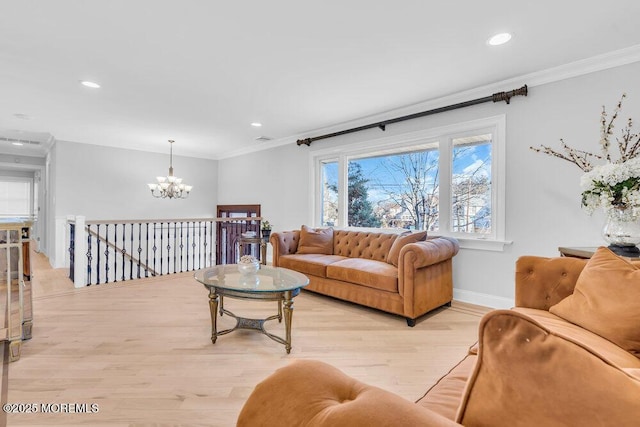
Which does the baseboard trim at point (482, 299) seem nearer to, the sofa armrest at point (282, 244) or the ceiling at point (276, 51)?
the sofa armrest at point (282, 244)

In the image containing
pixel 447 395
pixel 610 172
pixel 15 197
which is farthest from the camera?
pixel 15 197

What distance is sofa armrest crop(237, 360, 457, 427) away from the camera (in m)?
0.53

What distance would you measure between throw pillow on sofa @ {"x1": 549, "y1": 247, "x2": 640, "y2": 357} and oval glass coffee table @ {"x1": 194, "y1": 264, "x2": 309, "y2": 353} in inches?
66.6

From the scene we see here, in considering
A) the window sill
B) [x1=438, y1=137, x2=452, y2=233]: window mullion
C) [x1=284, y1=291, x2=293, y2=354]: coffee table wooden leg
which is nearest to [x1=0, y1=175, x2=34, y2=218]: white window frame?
[x1=284, y1=291, x2=293, y2=354]: coffee table wooden leg

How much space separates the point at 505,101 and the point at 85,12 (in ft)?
12.2

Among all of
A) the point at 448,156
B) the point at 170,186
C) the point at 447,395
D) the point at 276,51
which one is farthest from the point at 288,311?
the point at 170,186

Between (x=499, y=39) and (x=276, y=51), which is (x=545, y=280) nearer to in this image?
(x=499, y=39)

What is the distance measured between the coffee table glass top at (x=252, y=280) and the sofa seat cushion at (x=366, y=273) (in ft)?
2.50

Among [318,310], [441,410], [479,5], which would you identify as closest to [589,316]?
[441,410]

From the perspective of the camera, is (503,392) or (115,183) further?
(115,183)

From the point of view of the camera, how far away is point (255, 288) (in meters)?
2.29

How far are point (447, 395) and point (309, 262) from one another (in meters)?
2.87

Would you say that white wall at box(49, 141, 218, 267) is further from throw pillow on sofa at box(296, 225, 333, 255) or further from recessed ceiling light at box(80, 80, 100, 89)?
throw pillow on sofa at box(296, 225, 333, 255)

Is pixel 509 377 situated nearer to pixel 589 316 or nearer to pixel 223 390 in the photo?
pixel 589 316
